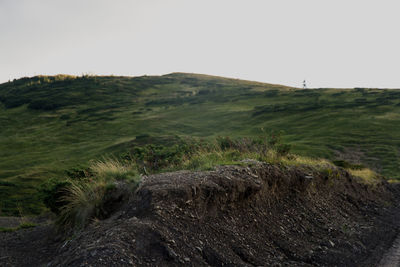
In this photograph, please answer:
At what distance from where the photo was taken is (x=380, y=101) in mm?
55062

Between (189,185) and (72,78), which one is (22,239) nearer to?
(189,185)

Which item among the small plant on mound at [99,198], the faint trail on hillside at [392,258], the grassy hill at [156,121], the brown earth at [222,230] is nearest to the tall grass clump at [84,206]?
the small plant on mound at [99,198]

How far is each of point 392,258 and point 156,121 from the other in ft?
161

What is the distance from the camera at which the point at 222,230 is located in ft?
24.1

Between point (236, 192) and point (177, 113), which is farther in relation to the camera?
point (177, 113)

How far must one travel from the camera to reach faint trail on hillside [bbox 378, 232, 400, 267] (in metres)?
7.45

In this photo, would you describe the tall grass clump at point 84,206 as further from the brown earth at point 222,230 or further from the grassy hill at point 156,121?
the grassy hill at point 156,121

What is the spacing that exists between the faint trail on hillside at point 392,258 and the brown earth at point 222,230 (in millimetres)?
158

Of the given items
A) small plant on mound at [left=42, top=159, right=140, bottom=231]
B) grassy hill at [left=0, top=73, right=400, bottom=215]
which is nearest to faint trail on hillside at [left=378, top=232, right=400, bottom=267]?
small plant on mound at [left=42, top=159, right=140, bottom=231]

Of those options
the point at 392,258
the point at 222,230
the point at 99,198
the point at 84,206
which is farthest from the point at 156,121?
the point at 392,258

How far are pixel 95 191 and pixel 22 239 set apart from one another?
130 inches

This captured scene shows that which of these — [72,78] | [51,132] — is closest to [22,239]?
[51,132]

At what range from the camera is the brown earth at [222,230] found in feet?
19.6

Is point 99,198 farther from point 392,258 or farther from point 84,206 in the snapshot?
point 392,258
